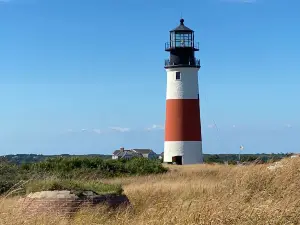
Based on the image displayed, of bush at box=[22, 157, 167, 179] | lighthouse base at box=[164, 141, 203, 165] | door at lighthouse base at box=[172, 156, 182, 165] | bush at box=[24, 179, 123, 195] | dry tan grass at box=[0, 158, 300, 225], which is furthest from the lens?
door at lighthouse base at box=[172, 156, 182, 165]

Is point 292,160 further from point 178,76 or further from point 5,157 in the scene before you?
point 178,76

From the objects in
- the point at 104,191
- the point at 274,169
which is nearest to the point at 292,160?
the point at 274,169

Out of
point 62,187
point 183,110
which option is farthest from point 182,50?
point 62,187

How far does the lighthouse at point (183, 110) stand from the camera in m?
36.5

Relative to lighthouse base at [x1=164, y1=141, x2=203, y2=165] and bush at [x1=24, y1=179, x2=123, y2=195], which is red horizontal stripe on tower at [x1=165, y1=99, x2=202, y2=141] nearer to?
lighthouse base at [x1=164, y1=141, x2=203, y2=165]

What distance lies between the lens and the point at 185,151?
1437 inches

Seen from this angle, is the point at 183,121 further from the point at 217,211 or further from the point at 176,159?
the point at 217,211

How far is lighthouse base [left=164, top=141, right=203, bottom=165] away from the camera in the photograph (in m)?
36.6

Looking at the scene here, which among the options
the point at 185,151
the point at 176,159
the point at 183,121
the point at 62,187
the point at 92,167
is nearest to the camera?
the point at 62,187

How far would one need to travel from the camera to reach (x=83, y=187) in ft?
42.0

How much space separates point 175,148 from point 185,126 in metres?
1.43

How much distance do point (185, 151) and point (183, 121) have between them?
5.77 ft

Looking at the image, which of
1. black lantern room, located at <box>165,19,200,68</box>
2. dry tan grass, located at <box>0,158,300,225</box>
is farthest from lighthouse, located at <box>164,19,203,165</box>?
dry tan grass, located at <box>0,158,300,225</box>

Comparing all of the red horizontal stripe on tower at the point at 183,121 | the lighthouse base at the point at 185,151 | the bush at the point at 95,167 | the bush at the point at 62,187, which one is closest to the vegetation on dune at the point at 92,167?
the bush at the point at 95,167
